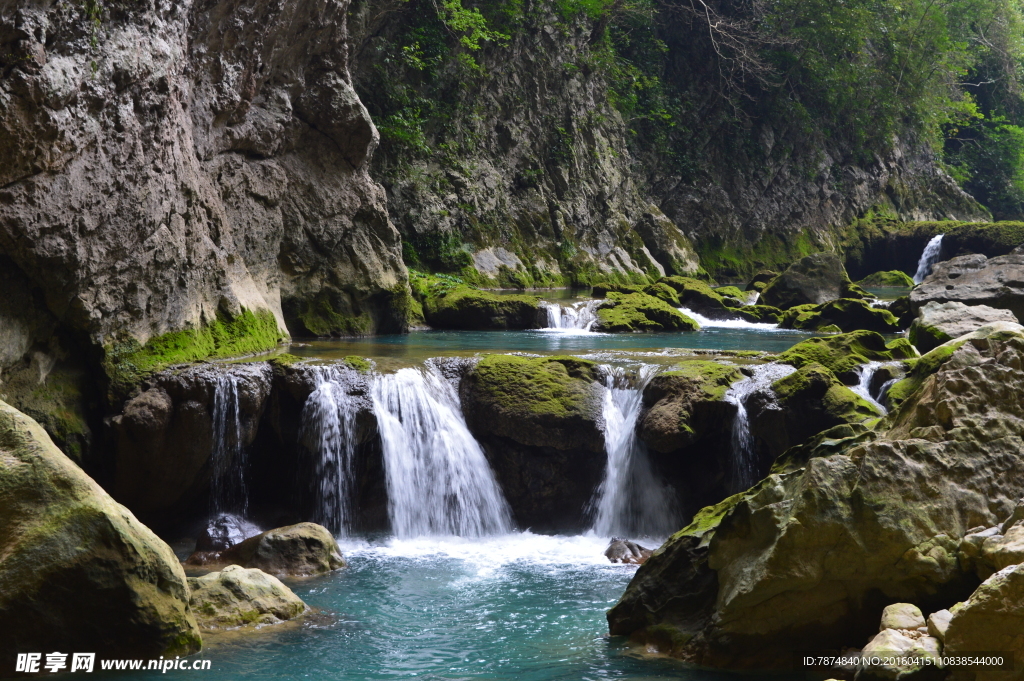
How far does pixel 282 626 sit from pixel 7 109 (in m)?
4.31

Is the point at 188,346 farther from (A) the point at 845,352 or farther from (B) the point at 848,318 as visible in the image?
(B) the point at 848,318

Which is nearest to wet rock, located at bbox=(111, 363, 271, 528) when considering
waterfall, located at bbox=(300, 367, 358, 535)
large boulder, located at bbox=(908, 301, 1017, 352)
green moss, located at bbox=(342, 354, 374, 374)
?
waterfall, located at bbox=(300, 367, 358, 535)

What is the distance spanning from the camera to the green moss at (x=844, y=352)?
10547 mm

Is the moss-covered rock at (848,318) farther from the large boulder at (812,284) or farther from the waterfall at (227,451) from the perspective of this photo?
the waterfall at (227,451)

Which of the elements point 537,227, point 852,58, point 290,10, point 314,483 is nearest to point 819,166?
point 852,58

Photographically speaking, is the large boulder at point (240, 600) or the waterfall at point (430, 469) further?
the waterfall at point (430, 469)

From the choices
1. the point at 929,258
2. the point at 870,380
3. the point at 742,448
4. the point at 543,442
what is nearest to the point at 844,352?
the point at 870,380

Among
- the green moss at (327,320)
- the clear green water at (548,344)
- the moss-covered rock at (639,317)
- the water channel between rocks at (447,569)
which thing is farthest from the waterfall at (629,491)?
the moss-covered rock at (639,317)

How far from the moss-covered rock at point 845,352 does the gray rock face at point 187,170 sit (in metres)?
6.97

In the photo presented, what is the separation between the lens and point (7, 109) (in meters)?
6.48

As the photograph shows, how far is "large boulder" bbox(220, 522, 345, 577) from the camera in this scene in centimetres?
723

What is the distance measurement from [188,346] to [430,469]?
2.97 m

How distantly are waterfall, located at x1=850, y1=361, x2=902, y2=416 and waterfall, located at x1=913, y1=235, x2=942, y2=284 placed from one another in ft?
70.5

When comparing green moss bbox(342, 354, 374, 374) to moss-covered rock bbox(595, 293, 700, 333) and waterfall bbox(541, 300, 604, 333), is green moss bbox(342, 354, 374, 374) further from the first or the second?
moss-covered rock bbox(595, 293, 700, 333)
